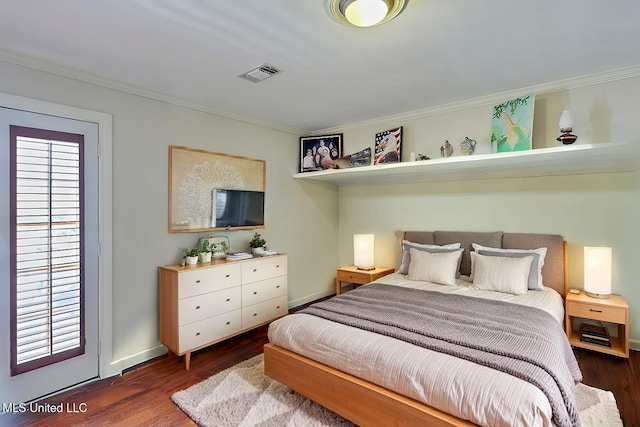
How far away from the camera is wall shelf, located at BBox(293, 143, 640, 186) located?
2.47 m

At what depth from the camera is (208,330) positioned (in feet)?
9.39

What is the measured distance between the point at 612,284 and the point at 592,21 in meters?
2.31

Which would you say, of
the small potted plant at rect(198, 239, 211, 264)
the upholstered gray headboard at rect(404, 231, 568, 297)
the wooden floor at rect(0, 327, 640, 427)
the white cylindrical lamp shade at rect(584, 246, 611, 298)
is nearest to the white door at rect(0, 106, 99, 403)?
the wooden floor at rect(0, 327, 640, 427)

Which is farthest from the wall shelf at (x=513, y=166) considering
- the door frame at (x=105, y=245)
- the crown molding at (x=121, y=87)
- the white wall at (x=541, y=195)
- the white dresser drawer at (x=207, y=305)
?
the door frame at (x=105, y=245)

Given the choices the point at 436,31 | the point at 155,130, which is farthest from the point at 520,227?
the point at 155,130

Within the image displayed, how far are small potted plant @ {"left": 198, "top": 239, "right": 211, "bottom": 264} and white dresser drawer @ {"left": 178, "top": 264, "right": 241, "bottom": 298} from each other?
0.18 meters

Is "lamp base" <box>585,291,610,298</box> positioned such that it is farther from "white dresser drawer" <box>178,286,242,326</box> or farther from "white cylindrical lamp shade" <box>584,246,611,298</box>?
"white dresser drawer" <box>178,286,242,326</box>

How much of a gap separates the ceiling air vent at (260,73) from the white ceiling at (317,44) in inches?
3.5

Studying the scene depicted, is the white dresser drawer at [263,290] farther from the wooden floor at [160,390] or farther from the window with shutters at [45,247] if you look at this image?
the window with shutters at [45,247]

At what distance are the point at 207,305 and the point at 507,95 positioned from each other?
3.47m

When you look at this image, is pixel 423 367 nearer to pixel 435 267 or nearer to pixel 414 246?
pixel 435 267

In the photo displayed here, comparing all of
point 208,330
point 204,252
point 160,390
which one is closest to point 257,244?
point 204,252

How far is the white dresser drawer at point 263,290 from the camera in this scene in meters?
3.21

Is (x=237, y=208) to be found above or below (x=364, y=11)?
below
